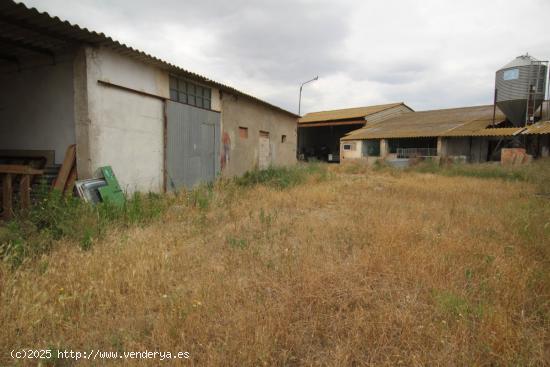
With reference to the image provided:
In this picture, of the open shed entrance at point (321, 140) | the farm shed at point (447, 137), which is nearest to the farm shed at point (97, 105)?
the farm shed at point (447, 137)

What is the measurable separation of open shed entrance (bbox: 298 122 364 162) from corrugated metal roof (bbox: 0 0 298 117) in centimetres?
2628

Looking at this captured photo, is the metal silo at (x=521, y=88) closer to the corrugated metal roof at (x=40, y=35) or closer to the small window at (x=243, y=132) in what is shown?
the small window at (x=243, y=132)

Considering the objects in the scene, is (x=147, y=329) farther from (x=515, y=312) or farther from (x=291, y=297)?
(x=515, y=312)

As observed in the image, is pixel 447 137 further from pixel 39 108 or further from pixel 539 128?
pixel 39 108

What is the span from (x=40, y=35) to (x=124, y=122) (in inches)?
74.5

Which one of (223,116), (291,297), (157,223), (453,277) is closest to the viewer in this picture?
(291,297)

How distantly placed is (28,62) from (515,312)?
8.81m

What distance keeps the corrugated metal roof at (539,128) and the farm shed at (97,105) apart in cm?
1790

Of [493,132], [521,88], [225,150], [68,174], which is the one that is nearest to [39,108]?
[68,174]

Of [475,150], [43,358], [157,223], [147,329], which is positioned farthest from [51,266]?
[475,150]

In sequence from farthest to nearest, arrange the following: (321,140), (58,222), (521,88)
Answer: (321,140)
(521,88)
(58,222)

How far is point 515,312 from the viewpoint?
2.23 m

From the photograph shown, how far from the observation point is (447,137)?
18719 millimetres

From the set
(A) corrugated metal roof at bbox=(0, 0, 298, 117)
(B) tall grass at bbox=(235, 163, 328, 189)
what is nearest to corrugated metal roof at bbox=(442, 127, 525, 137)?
(B) tall grass at bbox=(235, 163, 328, 189)
